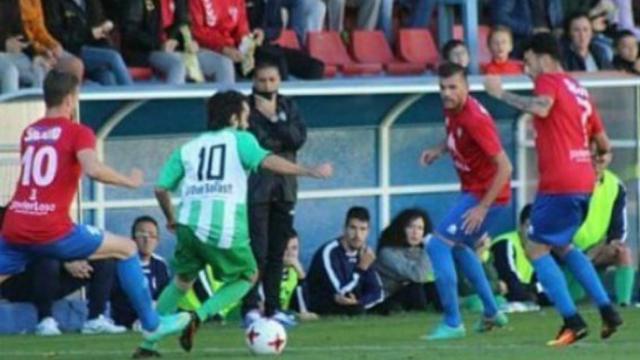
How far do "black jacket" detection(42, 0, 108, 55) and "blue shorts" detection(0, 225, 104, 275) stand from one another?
642cm

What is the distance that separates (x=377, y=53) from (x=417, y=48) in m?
0.37

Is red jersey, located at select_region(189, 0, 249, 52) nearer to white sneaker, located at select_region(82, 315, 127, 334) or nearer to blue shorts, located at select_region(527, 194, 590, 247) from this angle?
white sneaker, located at select_region(82, 315, 127, 334)

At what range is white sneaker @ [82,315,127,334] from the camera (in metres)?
18.3

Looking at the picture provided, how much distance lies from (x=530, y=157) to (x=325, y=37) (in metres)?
2.15

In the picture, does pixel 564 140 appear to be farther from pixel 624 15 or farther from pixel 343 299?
pixel 624 15

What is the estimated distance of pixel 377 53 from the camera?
22.9 m

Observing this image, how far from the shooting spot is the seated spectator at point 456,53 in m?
21.4

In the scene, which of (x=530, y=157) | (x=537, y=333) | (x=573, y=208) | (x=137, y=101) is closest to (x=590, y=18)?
(x=530, y=157)

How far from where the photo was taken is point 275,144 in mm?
17484

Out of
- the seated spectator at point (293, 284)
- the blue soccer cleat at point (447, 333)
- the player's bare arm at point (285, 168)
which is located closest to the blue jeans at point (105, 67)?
the seated spectator at point (293, 284)

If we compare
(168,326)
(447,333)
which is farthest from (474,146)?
(168,326)

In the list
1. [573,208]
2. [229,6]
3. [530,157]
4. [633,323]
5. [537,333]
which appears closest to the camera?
[573,208]

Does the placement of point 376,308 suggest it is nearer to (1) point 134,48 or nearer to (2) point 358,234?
(2) point 358,234

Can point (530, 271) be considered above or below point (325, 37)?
below
